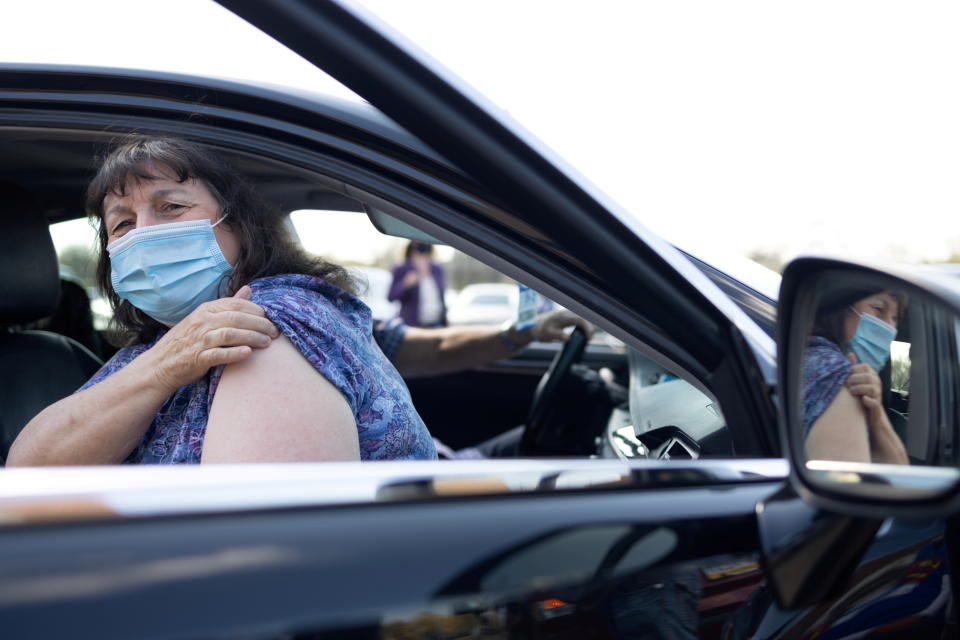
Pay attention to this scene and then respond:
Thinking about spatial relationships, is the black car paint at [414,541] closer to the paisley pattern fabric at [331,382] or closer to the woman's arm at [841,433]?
the woman's arm at [841,433]

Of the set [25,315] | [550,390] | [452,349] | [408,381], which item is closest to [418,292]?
[408,381]

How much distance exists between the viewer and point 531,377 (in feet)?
11.2

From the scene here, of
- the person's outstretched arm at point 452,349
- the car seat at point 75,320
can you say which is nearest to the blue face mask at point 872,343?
the person's outstretched arm at point 452,349

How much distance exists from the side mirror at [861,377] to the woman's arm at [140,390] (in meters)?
0.87

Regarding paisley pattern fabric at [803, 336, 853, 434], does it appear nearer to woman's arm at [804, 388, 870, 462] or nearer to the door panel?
woman's arm at [804, 388, 870, 462]

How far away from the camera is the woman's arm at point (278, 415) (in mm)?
1290

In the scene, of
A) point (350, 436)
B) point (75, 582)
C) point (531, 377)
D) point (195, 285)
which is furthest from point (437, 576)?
point (531, 377)

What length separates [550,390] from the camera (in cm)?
269

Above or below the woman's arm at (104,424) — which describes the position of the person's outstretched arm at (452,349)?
below

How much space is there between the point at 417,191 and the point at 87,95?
0.78 meters

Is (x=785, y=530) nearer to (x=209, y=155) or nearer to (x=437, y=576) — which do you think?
(x=437, y=576)

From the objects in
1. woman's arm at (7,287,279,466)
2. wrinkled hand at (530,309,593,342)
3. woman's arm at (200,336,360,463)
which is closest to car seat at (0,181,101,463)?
woman's arm at (7,287,279,466)

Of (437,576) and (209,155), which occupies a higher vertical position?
(209,155)

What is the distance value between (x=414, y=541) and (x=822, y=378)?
1.86 ft
